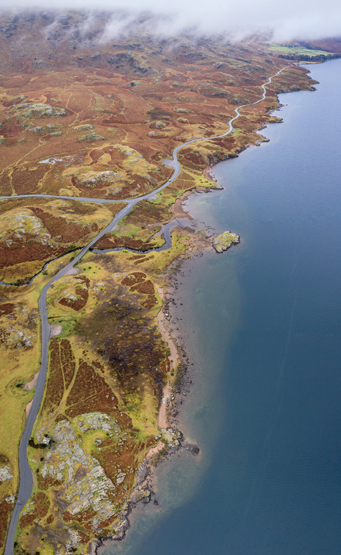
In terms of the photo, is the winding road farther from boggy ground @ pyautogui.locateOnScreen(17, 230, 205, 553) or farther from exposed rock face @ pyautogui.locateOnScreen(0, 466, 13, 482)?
exposed rock face @ pyautogui.locateOnScreen(0, 466, 13, 482)

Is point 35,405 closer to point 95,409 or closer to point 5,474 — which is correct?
point 5,474

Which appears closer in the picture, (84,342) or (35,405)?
(35,405)

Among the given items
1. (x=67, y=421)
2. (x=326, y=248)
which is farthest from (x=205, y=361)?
(x=326, y=248)

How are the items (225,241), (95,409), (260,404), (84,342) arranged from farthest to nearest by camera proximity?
(225,241)
(84,342)
(260,404)
(95,409)

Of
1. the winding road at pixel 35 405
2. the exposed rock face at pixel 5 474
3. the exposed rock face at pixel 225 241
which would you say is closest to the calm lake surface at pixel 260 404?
the exposed rock face at pixel 225 241

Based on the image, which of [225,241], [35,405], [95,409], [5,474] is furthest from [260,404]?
[225,241]

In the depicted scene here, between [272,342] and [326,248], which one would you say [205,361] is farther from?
[326,248]
